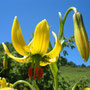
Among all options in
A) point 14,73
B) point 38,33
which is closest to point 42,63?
point 38,33

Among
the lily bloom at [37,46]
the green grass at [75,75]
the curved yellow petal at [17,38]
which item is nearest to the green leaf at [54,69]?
the lily bloom at [37,46]

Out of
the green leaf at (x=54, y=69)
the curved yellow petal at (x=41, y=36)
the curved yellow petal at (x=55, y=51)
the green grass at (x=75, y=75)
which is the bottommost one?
the green leaf at (x=54, y=69)

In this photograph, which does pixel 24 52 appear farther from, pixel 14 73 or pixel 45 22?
pixel 14 73

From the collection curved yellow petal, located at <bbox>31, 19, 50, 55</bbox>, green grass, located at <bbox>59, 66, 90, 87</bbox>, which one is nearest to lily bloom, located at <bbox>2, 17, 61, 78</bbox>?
curved yellow petal, located at <bbox>31, 19, 50, 55</bbox>

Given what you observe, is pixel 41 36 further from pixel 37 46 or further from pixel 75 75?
pixel 75 75

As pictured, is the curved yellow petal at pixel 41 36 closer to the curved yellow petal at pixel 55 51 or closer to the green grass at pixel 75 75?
the curved yellow petal at pixel 55 51

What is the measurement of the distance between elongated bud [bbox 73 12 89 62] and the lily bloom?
0.26 feet

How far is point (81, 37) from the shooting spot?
707 mm

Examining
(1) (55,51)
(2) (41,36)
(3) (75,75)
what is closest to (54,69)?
(1) (55,51)

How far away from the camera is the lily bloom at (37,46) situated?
27.1 inches

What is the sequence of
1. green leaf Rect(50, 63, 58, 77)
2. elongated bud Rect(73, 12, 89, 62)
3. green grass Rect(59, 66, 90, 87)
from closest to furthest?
elongated bud Rect(73, 12, 89, 62) < green leaf Rect(50, 63, 58, 77) < green grass Rect(59, 66, 90, 87)

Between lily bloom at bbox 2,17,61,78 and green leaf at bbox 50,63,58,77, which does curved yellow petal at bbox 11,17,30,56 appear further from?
green leaf at bbox 50,63,58,77

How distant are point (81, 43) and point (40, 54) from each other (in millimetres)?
235

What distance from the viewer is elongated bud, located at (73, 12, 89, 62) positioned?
66 centimetres
